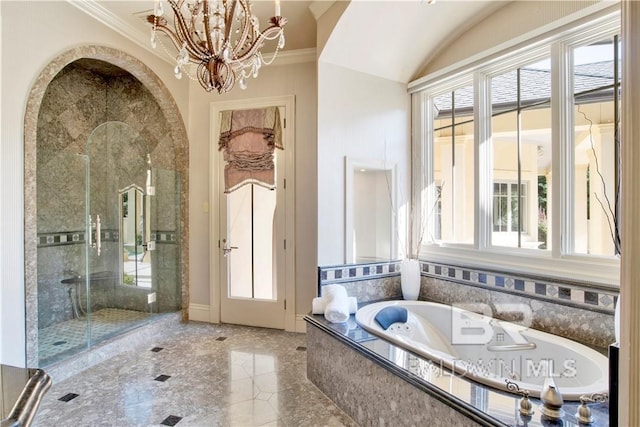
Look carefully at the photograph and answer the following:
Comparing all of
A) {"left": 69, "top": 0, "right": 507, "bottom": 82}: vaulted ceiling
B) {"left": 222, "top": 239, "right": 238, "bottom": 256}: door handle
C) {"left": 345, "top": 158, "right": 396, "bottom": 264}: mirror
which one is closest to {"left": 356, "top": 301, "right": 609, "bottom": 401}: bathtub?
{"left": 345, "top": 158, "right": 396, "bottom": 264}: mirror

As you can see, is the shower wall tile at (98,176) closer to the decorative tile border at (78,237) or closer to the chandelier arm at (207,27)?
the decorative tile border at (78,237)

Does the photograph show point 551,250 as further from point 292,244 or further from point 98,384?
point 98,384

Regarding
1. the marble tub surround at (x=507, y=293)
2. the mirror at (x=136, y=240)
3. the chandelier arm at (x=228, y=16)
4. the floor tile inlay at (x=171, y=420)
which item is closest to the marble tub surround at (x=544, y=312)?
the marble tub surround at (x=507, y=293)

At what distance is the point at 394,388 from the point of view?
5.83ft

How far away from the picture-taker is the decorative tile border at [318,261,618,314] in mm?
2068

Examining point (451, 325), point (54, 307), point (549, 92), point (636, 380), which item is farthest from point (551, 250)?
point (54, 307)

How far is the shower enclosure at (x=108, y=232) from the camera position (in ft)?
11.5

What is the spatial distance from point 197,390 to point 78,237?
257cm

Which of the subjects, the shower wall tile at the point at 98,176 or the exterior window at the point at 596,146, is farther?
the shower wall tile at the point at 98,176

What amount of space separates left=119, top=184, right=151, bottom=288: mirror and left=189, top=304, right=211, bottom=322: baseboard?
0.59 m

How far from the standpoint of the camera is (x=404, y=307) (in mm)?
2928

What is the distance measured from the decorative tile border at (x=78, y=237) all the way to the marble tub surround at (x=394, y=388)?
2.28m

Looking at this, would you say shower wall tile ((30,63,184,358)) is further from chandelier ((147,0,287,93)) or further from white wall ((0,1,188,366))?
chandelier ((147,0,287,93))
